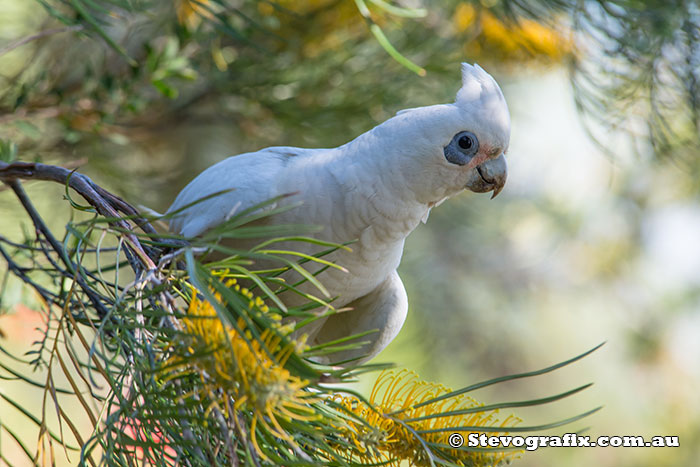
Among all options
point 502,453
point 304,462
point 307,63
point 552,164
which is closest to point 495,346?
point 552,164

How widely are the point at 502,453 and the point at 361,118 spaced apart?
1.17 meters

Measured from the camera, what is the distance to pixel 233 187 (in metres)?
1.04

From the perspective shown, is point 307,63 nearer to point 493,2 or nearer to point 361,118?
point 361,118

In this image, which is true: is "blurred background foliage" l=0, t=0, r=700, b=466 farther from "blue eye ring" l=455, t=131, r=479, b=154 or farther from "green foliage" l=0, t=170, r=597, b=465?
"green foliage" l=0, t=170, r=597, b=465

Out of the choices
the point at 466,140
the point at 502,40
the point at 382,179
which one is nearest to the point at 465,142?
the point at 466,140

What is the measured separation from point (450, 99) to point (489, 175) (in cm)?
71

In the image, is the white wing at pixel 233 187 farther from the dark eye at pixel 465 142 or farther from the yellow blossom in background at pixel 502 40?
the yellow blossom in background at pixel 502 40

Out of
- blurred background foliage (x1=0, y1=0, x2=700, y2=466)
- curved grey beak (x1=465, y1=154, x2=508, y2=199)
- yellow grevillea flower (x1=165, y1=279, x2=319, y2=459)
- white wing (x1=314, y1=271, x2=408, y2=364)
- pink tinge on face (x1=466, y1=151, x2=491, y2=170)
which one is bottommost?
yellow grevillea flower (x1=165, y1=279, x2=319, y2=459)

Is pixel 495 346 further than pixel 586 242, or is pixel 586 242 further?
pixel 586 242

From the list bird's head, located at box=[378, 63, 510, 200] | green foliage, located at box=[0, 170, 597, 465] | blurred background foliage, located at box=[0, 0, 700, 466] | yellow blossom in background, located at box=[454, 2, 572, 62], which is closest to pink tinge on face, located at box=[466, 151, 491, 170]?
bird's head, located at box=[378, 63, 510, 200]

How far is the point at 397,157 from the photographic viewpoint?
1.01 m

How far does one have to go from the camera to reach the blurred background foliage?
137 centimetres

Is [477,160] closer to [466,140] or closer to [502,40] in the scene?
[466,140]

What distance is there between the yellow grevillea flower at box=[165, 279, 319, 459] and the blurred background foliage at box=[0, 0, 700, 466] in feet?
1.66
